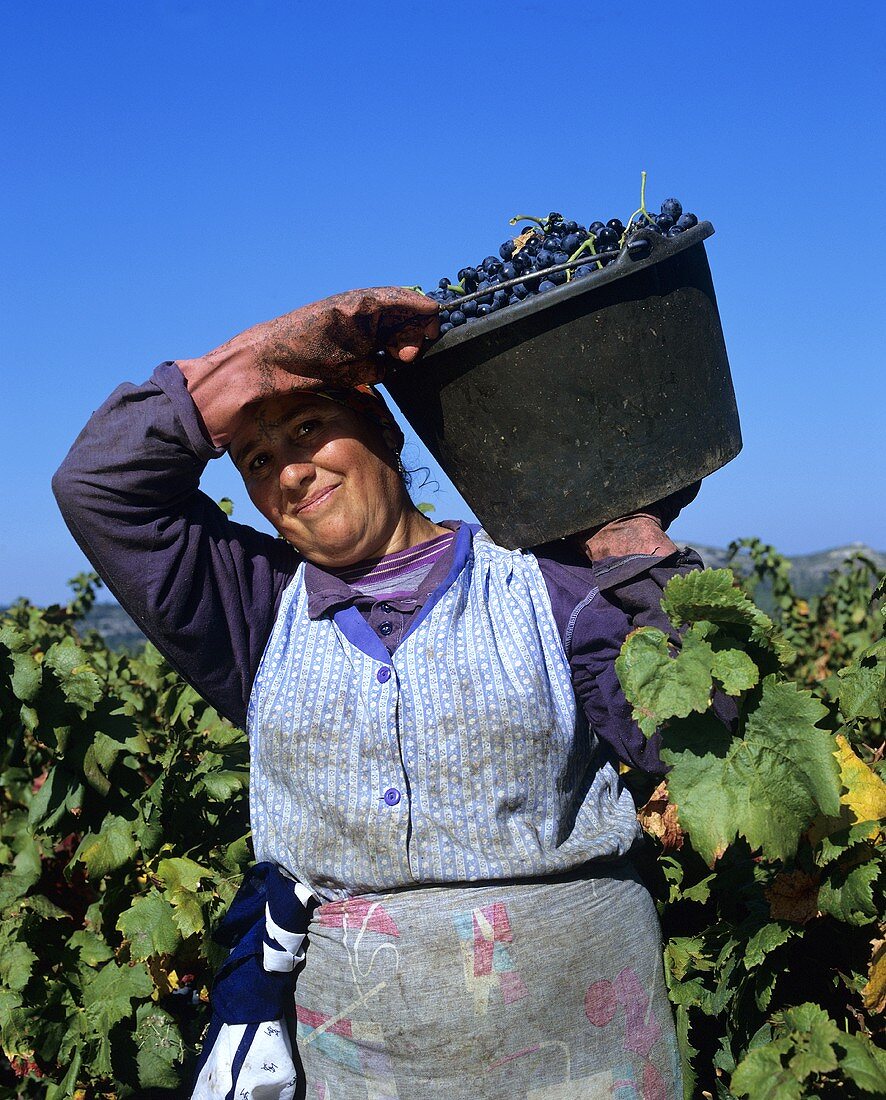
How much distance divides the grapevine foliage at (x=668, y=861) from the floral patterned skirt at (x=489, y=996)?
0.22 m

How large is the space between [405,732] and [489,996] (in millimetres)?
510

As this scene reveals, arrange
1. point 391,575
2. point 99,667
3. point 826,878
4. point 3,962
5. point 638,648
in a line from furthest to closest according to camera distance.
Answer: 1. point 99,667
2. point 3,962
3. point 391,575
4. point 826,878
5. point 638,648

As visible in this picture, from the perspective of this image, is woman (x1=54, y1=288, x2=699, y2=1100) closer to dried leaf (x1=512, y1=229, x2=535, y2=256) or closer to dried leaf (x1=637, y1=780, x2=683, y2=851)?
dried leaf (x1=512, y1=229, x2=535, y2=256)

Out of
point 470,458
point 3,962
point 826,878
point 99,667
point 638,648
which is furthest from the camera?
point 99,667

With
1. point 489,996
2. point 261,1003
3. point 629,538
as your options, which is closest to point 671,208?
point 629,538

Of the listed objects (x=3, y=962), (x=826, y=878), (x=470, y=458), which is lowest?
(x=3, y=962)

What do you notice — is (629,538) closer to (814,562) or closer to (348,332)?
(348,332)

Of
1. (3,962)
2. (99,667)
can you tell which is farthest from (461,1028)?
(99,667)

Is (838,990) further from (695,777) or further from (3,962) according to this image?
(3,962)

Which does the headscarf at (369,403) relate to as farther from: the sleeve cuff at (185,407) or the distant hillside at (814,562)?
the distant hillside at (814,562)

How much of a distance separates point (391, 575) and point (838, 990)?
49.0 inches

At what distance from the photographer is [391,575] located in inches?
96.2

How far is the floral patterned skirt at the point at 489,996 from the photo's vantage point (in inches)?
84.7

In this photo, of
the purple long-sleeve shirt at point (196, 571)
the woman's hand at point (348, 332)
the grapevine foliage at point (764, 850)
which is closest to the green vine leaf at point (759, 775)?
the grapevine foliage at point (764, 850)
